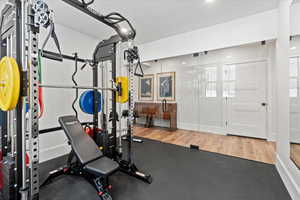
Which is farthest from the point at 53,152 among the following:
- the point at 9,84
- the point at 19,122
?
the point at 9,84

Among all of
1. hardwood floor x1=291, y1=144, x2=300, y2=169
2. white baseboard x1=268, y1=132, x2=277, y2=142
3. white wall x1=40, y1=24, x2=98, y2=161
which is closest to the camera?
hardwood floor x1=291, y1=144, x2=300, y2=169

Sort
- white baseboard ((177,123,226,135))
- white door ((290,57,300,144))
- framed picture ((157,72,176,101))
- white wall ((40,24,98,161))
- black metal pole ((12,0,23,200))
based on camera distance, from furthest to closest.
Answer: framed picture ((157,72,176,101)), white baseboard ((177,123,226,135)), white wall ((40,24,98,161)), white door ((290,57,300,144)), black metal pole ((12,0,23,200))

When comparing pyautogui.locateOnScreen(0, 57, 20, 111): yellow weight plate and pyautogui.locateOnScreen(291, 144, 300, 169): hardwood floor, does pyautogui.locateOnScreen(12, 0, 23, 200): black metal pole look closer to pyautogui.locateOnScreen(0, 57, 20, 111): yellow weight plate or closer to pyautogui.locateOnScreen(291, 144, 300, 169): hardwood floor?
pyautogui.locateOnScreen(0, 57, 20, 111): yellow weight plate

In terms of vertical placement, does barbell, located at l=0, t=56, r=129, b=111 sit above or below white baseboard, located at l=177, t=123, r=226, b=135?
above

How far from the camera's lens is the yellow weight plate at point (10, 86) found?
36.1 inches

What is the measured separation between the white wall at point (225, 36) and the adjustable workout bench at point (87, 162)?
2983mm

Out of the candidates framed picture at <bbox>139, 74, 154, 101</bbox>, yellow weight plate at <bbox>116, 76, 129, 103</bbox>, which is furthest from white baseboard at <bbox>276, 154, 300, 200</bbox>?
framed picture at <bbox>139, 74, 154, 101</bbox>

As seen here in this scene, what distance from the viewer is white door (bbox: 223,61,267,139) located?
383cm

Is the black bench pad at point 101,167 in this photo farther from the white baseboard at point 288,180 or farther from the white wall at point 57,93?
the white baseboard at point 288,180

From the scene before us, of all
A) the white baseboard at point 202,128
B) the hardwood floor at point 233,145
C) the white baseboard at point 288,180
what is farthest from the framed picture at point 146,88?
the white baseboard at point 288,180

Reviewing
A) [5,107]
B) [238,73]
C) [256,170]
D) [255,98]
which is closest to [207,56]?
[238,73]

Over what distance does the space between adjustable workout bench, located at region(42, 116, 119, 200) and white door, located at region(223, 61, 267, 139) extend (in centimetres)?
412

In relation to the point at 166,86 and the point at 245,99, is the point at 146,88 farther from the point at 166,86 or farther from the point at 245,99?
the point at 245,99

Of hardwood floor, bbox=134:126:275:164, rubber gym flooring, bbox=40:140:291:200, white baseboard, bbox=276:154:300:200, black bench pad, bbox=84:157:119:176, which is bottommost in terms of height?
rubber gym flooring, bbox=40:140:291:200
